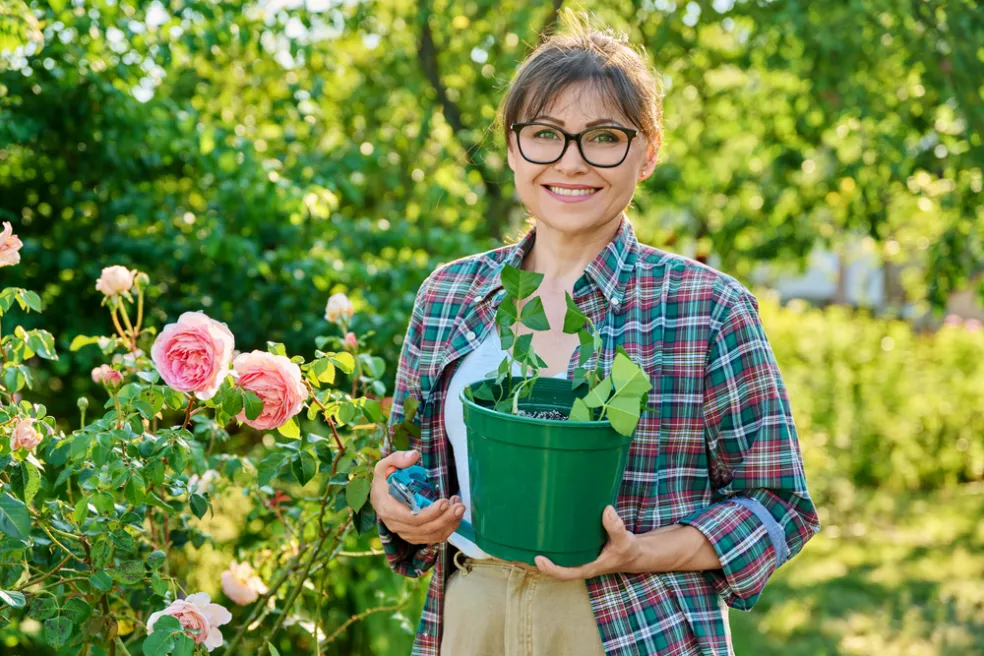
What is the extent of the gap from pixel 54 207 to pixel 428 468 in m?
2.07

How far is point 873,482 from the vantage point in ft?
25.5

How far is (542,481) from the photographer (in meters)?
1.29

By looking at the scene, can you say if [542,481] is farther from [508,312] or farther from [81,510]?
[81,510]

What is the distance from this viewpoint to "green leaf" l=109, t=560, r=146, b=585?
1646 millimetres

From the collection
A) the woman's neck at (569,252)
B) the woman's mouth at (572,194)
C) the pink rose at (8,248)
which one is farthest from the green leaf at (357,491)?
the pink rose at (8,248)

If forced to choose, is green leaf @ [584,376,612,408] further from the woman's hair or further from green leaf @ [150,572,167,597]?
green leaf @ [150,572,167,597]

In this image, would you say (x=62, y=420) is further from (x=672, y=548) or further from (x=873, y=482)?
(x=873, y=482)

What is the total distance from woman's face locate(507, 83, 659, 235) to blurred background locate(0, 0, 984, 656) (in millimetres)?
394

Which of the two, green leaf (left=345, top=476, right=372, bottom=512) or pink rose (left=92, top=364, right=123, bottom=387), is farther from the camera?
pink rose (left=92, top=364, right=123, bottom=387)

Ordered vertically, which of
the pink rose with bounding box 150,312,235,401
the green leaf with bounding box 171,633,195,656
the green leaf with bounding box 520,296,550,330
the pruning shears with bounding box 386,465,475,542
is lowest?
the green leaf with bounding box 171,633,195,656

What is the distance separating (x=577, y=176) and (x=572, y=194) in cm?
4

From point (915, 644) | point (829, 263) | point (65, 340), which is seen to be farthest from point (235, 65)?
point (829, 263)

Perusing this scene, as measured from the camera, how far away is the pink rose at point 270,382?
156 cm

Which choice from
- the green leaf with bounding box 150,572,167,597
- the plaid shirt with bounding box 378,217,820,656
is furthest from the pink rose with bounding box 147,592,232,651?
the plaid shirt with bounding box 378,217,820,656
